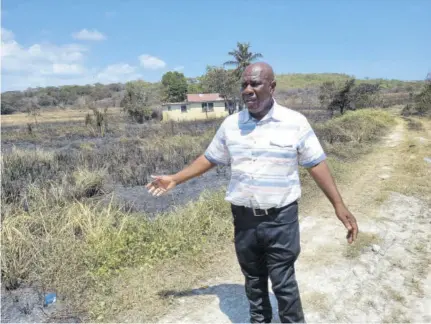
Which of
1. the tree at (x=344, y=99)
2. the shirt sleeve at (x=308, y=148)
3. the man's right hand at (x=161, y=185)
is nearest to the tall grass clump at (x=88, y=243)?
the man's right hand at (x=161, y=185)

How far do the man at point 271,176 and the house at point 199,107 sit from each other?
126 ft

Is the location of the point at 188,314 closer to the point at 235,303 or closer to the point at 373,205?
the point at 235,303

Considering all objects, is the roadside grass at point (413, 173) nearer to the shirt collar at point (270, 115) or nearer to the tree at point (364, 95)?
the shirt collar at point (270, 115)

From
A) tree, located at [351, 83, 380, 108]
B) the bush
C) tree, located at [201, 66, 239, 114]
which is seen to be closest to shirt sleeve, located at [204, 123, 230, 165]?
the bush

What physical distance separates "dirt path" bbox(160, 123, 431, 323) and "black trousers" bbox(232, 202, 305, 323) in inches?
24.0

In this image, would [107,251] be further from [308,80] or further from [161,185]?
[308,80]

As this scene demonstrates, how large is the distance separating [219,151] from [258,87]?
1.75ft

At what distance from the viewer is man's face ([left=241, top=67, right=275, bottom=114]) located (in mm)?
2029

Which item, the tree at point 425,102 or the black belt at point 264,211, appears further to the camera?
the tree at point 425,102

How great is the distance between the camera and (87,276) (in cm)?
325

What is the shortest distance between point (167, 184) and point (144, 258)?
138 centimetres

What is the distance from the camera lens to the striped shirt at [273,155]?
2025mm

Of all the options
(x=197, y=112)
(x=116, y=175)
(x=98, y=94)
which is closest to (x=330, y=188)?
(x=116, y=175)

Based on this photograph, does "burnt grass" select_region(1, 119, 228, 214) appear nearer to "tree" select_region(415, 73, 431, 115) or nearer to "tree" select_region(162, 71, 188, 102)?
"tree" select_region(415, 73, 431, 115)
